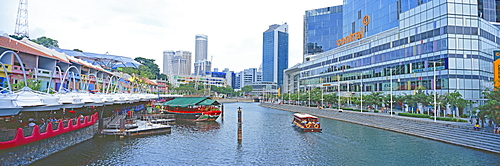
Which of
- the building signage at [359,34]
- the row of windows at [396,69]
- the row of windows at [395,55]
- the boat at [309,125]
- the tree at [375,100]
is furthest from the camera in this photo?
the building signage at [359,34]

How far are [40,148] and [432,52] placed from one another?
71.2 meters

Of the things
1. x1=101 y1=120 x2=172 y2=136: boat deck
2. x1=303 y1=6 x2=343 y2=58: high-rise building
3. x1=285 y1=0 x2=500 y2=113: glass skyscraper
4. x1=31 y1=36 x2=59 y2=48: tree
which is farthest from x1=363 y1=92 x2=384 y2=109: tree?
x1=31 y1=36 x2=59 y2=48: tree

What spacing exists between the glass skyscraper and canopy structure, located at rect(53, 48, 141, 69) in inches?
3608

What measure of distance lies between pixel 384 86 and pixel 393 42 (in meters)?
11.9

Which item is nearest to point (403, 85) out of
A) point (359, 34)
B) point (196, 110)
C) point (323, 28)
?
point (359, 34)

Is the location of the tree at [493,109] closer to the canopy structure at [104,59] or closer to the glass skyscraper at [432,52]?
the glass skyscraper at [432,52]

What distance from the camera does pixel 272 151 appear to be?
35688 mm

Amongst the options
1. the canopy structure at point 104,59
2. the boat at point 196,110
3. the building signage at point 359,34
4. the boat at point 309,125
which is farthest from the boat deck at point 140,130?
the building signage at point 359,34

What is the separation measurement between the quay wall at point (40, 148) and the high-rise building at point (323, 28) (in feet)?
505

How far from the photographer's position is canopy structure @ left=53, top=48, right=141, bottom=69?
11064cm

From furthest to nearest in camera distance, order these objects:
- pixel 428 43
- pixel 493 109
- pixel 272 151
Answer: pixel 428 43, pixel 272 151, pixel 493 109

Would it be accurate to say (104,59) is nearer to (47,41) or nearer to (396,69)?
(47,41)

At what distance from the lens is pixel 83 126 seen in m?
37.7

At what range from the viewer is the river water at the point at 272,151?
1190 inches
